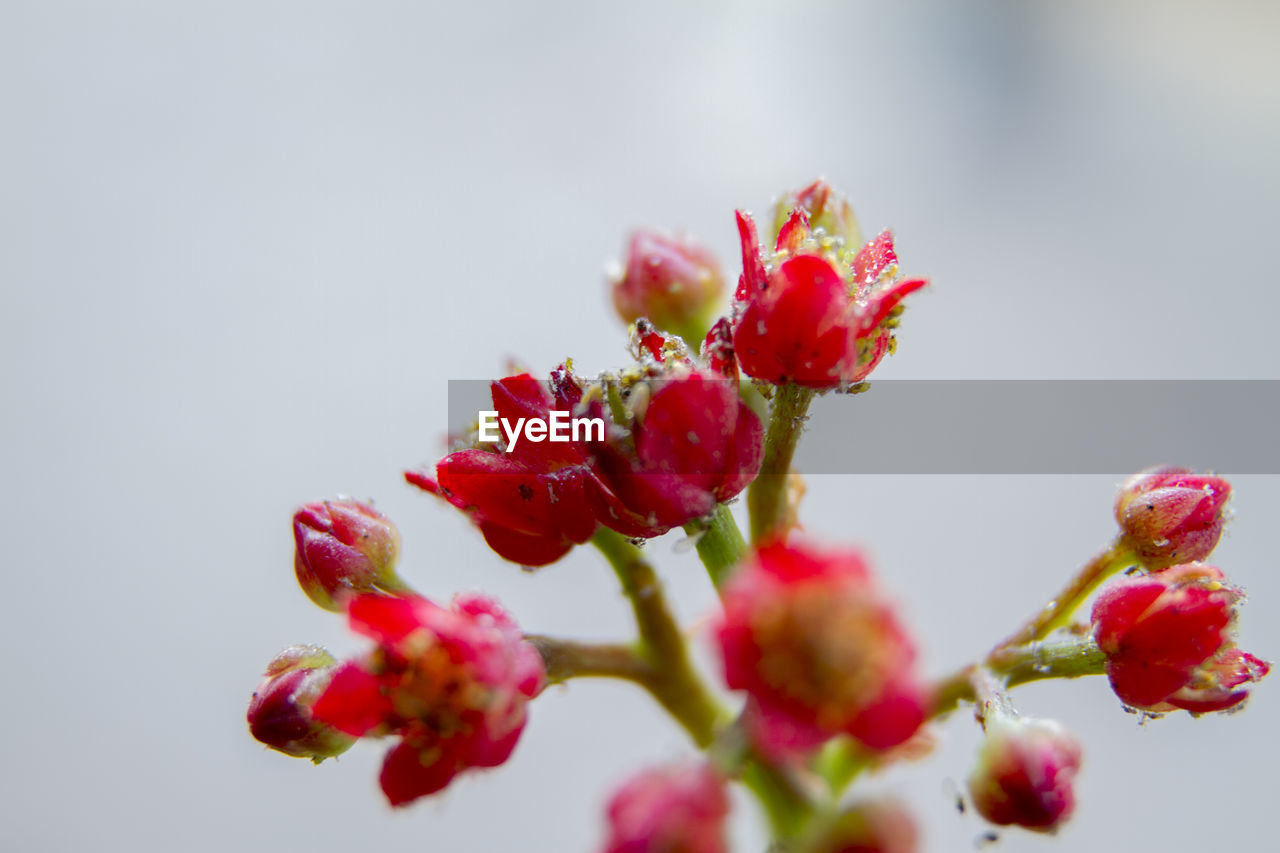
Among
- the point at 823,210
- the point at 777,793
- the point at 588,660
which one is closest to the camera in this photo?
the point at 777,793

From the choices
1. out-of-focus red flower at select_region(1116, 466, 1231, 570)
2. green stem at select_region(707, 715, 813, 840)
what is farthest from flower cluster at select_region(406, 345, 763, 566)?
out-of-focus red flower at select_region(1116, 466, 1231, 570)

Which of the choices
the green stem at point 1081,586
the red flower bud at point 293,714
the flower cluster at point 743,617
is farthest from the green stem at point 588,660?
the green stem at point 1081,586

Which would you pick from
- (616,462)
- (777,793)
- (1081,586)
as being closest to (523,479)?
(616,462)

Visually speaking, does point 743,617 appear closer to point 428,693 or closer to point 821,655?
point 821,655

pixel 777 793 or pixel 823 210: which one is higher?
pixel 823 210

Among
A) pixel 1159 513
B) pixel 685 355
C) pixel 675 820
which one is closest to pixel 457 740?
pixel 675 820

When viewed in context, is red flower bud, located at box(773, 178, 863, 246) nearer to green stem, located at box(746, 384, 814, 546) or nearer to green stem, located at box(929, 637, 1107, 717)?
green stem, located at box(746, 384, 814, 546)
